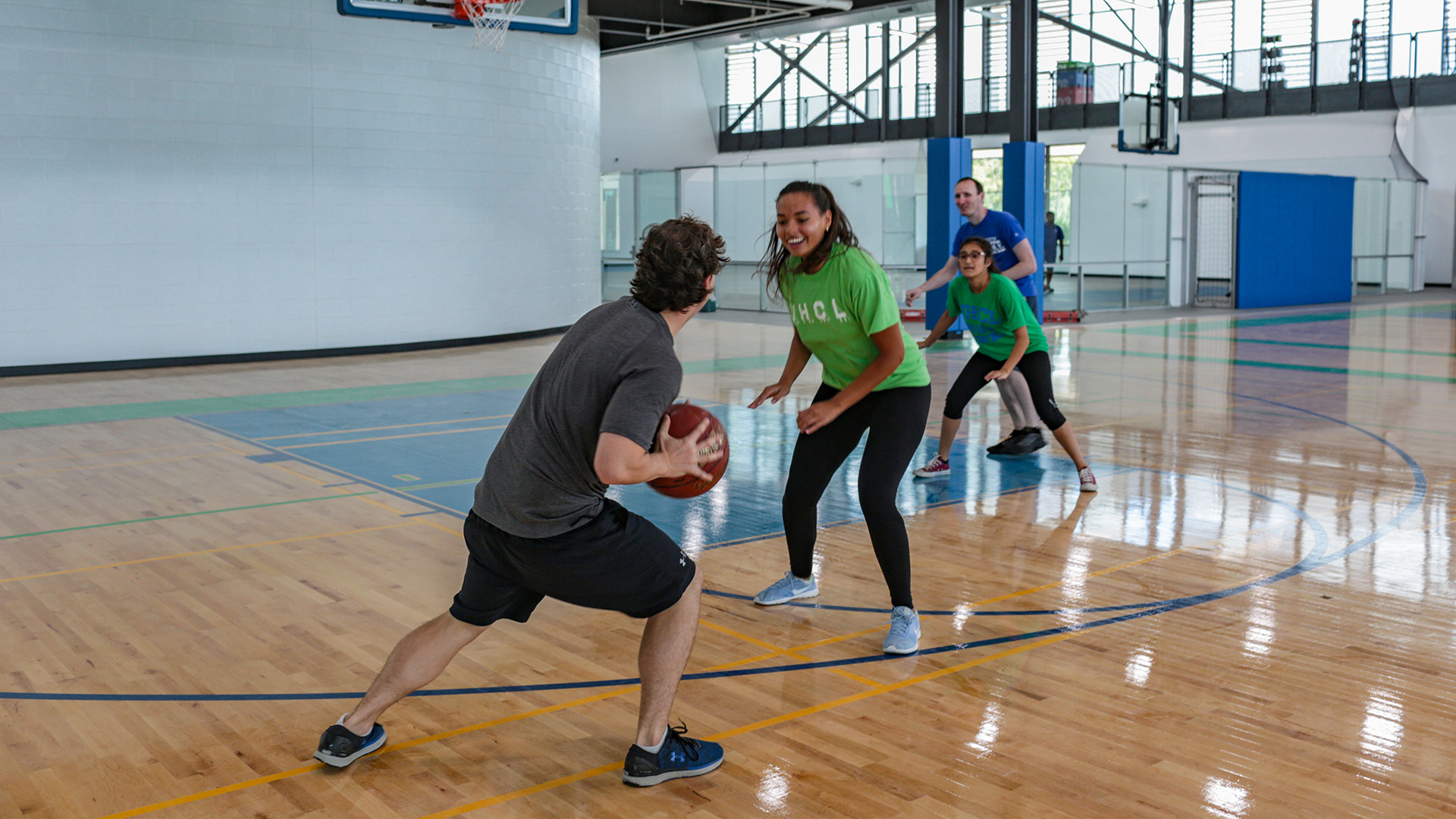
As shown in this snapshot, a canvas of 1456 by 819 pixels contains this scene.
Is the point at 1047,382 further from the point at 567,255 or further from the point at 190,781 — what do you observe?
the point at 567,255

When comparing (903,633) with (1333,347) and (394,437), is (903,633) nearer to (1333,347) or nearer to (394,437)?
(394,437)

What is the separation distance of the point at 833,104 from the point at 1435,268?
1523 centimetres

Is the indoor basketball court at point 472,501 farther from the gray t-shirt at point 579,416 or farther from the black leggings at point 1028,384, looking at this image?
the gray t-shirt at point 579,416

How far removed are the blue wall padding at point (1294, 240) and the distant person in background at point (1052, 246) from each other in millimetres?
3136

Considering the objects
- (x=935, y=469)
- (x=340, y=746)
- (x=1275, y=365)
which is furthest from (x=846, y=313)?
(x=1275, y=365)

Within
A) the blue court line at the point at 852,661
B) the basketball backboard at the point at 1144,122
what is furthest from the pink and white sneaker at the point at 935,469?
the basketball backboard at the point at 1144,122

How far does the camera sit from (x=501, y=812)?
314 centimetres

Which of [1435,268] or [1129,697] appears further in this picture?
[1435,268]

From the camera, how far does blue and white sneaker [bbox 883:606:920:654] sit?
4.30m

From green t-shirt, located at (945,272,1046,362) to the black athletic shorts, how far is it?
4.22 m

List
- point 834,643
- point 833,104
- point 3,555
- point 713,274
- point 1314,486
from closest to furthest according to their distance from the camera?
point 713,274, point 834,643, point 3,555, point 1314,486, point 833,104

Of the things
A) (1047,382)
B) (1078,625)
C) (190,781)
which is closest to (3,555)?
(190,781)

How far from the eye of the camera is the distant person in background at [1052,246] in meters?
20.0

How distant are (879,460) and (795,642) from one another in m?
0.73
